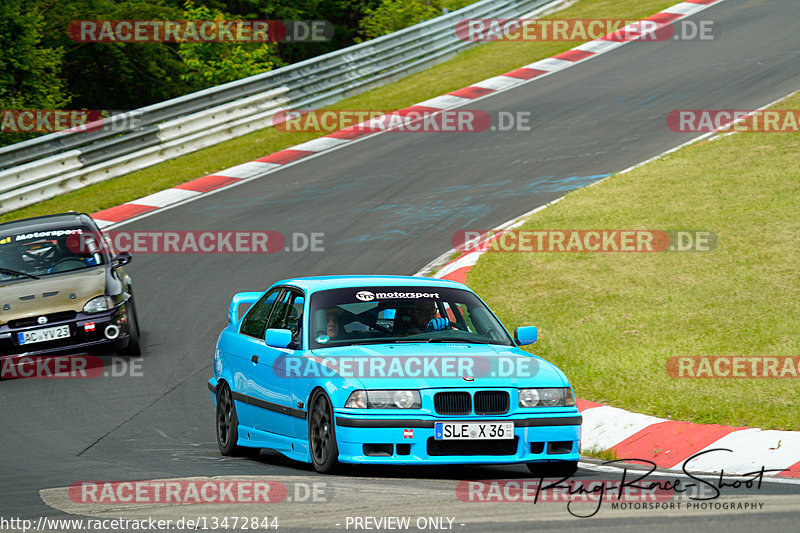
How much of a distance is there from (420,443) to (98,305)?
21.9 feet

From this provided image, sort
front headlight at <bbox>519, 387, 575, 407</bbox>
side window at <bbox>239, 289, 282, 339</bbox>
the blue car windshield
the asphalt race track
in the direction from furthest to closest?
1. side window at <bbox>239, 289, 282, 339</bbox>
2. the blue car windshield
3. front headlight at <bbox>519, 387, 575, 407</bbox>
4. the asphalt race track

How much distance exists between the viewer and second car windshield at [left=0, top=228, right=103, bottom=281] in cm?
1293

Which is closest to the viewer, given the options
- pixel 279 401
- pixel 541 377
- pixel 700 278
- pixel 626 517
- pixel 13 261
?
pixel 626 517

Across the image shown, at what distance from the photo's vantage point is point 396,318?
26.2 ft

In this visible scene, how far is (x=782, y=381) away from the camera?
29.2 feet

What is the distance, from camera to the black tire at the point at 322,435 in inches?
270

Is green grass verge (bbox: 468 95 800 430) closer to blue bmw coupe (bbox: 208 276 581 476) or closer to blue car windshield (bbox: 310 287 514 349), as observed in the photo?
blue car windshield (bbox: 310 287 514 349)

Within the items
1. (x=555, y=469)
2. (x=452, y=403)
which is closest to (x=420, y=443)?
(x=452, y=403)

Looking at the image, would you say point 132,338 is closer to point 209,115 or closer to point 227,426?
point 227,426

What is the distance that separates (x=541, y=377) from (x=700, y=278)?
17.2 ft

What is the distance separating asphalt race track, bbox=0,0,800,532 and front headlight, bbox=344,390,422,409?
460 millimetres

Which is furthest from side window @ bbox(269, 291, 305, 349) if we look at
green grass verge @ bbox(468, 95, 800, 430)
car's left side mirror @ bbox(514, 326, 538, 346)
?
green grass verge @ bbox(468, 95, 800, 430)

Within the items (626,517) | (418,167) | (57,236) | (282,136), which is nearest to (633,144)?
(418,167)

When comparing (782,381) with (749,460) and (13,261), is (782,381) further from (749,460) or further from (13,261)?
(13,261)
